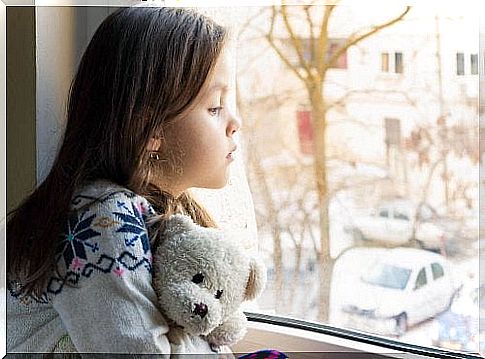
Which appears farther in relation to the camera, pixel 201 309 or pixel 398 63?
pixel 398 63

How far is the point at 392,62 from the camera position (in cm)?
108

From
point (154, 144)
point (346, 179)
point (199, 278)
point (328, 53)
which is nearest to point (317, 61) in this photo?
point (328, 53)

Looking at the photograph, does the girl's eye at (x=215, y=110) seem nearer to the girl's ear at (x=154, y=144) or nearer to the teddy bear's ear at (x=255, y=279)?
the girl's ear at (x=154, y=144)

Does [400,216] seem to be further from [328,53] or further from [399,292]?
[328,53]

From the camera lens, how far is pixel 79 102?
3.24 feet

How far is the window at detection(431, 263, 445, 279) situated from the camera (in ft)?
3.54

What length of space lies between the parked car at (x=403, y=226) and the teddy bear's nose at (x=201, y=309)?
13.2 inches

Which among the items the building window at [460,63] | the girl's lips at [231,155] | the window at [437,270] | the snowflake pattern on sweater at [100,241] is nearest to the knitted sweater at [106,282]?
the snowflake pattern on sweater at [100,241]

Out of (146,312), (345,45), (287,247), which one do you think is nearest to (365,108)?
(345,45)

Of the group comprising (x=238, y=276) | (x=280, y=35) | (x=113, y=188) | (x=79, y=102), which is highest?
(x=280, y=35)

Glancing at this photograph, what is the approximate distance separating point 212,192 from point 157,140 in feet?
0.63

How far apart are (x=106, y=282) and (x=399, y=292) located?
1.53ft

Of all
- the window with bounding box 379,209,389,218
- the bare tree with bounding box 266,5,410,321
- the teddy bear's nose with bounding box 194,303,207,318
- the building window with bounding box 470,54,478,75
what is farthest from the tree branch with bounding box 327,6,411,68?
the teddy bear's nose with bounding box 194,303,207,318

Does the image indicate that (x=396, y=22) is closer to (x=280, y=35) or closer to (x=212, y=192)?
(x=280, y=35)
